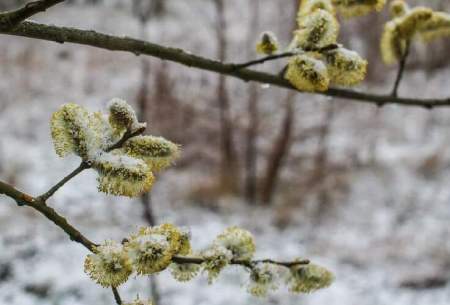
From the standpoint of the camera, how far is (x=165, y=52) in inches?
45.7

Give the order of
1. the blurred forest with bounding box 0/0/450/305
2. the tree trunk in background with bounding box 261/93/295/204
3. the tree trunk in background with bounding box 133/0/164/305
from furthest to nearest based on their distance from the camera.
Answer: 1. the tree trunk in background with bounding box 261/93/295/204
2. the blurred forest with bounding box 0/0/450/305
3. the tree trunk in background with bounding box 133/0/164/305

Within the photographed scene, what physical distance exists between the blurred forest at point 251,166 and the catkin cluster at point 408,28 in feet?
8.93

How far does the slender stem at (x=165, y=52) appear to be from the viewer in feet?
3.18

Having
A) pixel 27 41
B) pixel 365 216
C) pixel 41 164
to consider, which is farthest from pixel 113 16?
pixel 365 216

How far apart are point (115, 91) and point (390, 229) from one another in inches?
202

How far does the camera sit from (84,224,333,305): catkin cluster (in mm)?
780

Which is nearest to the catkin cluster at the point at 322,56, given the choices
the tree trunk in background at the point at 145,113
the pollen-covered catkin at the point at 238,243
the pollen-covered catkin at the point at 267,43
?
the pollen-covered catkin at the point at 267,43

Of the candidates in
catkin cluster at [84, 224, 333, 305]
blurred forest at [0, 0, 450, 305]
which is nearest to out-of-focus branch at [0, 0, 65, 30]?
catkin cluster at [84, 224, 333, 305]

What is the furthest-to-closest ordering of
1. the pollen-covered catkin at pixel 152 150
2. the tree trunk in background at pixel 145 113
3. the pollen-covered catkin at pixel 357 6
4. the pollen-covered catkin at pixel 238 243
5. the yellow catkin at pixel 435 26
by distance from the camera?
the tree trunk in background at pixel 145 113 → the yellow catkin at pixel 435 26 → the pollen-covered catkin at pixel 357 6 → the pollen-covered catkin at pixel 238 243 → the pollen-covered catkin at pixel 152 150

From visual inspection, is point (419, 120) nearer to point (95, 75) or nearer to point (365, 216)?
point (365, 216)

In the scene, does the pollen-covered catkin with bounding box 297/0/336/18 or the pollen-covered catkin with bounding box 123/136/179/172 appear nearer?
the pollen-covered catkin with bounding box 123/136/179/172

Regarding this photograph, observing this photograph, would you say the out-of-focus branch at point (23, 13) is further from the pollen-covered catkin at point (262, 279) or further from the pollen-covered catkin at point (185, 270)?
the pollen-covered catkin at point (262, 279)

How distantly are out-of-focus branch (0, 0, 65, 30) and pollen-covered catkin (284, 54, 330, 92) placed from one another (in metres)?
0.47

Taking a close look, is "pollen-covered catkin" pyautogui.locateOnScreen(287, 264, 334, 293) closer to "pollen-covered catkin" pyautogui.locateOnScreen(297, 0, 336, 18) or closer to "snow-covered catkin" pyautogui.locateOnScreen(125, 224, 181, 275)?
"snow-covered catkin" pyautogui.locateOnScreen(125, 224, 181, 275)
